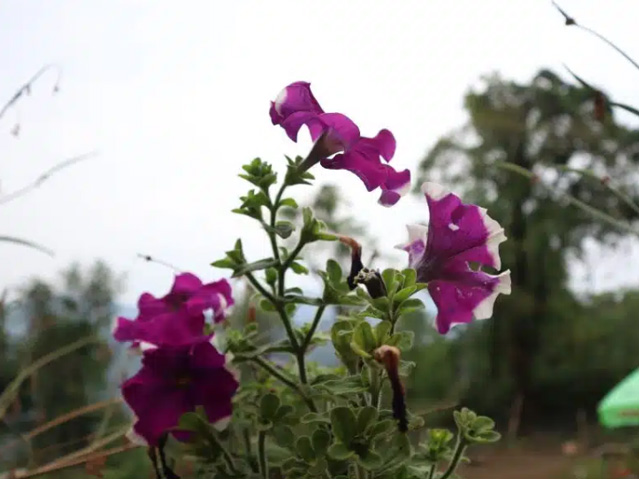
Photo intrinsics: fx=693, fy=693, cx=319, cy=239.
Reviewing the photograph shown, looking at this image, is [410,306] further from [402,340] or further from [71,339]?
[71,339]

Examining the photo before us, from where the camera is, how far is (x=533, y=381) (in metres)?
3.77

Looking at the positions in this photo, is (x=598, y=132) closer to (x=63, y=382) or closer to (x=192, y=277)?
(x=63, y=382)

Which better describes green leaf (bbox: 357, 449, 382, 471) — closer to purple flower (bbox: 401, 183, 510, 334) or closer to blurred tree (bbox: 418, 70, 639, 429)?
purple flower (bbox: 401, 183, 510, 334)

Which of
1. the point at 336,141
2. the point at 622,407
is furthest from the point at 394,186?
the point at 622,407

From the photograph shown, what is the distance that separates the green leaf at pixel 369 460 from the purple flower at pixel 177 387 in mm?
58

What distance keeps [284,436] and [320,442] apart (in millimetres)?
27

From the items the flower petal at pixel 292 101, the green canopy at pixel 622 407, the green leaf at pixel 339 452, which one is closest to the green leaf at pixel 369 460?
the green leaf at pixel 339 452

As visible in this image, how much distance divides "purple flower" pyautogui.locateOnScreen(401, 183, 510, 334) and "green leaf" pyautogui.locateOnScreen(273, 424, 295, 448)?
2.7 inches

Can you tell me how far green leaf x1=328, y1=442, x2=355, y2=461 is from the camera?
21cm

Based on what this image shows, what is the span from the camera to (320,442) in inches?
9.1

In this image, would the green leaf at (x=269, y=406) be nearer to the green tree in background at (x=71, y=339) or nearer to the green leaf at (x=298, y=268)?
the green leaf at (x=298, y=268)

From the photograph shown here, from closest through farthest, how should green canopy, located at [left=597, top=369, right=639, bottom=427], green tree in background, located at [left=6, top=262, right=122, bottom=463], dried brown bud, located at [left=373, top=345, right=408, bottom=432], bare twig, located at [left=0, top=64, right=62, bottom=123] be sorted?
dried brown bud, located at [left=373, top=345, right=408, bottom=432] < bare twig, located at [left=0, top=64, right=62, bottom=123] < green tree in background, located at [left=6, top=262, right=122, bottom=463] < green canopy, located at [left=597, top=369, right=639, bottom=427]

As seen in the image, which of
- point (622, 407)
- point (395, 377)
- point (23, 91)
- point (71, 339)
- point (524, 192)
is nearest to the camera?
point (395, 377)

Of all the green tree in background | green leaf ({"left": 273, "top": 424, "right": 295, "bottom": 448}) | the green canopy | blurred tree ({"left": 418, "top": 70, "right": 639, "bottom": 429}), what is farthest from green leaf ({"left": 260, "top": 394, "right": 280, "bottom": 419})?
blurred tree ({"left": 418, "top": 70, "right": 639, "bottom": 429})
